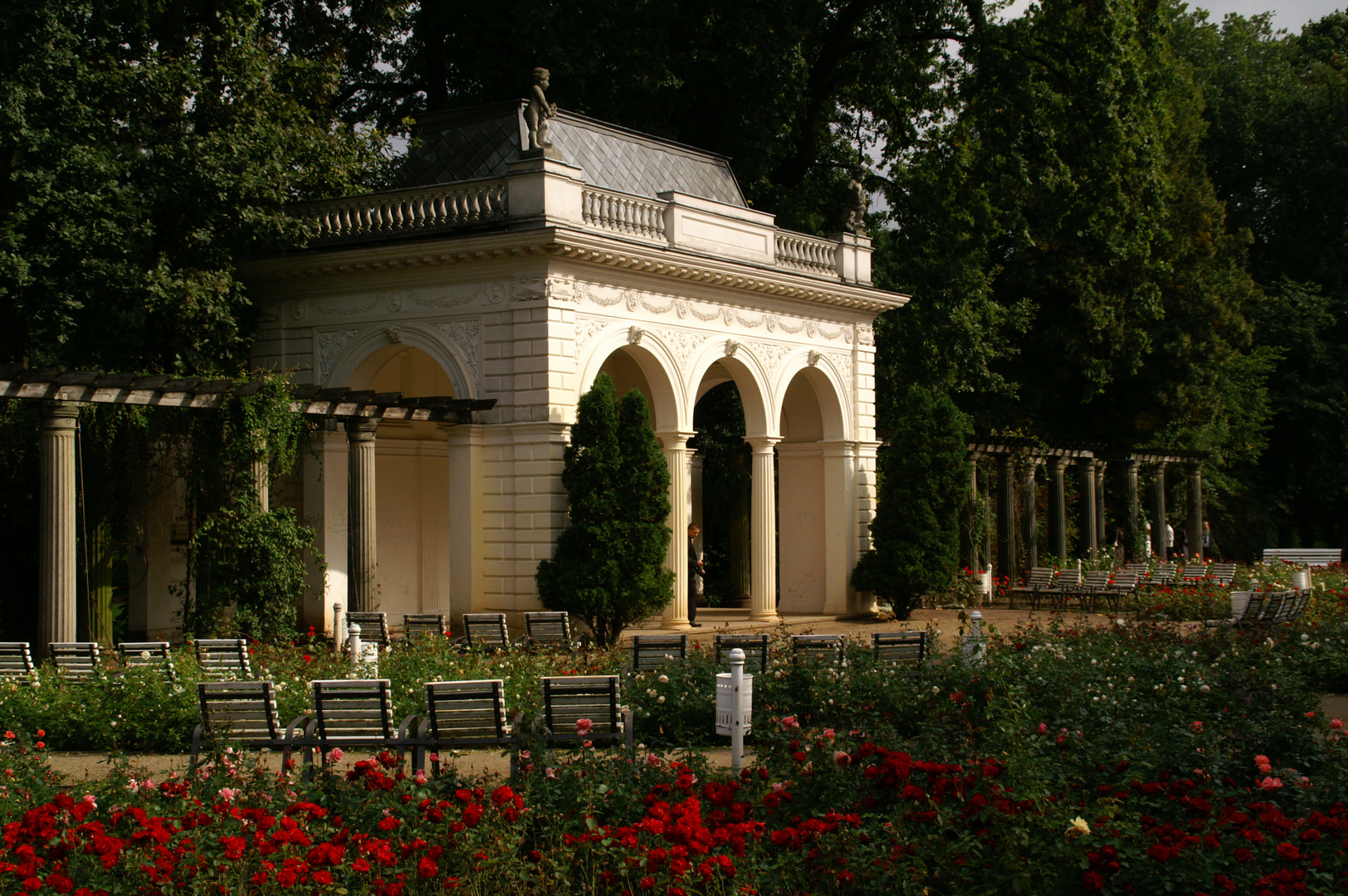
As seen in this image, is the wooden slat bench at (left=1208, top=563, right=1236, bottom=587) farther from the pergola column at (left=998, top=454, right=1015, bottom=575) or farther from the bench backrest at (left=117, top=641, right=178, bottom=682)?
the bench backrest at (left=117, top=641, right=178, bottom=682)

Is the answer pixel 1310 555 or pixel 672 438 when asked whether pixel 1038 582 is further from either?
pixel 1310 555

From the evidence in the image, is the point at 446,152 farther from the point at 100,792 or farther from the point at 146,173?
the point at 100,792

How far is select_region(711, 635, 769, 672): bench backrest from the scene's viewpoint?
13.6 meters

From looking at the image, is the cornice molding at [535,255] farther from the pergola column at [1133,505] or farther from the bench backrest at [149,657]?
the pergola column at [1133,505]

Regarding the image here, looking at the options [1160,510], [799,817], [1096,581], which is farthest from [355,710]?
[1160,510]

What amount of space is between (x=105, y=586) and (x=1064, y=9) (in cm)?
2152

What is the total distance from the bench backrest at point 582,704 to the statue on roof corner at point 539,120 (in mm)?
11897

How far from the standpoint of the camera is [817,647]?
14.0m

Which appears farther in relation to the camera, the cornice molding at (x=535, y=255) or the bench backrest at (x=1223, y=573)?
the bench backrest at (x=1223, y=573)

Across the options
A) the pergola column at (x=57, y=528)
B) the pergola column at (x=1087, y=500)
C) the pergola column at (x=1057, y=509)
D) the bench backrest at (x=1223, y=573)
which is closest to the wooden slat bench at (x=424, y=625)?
the pergola column at (x=57, y=528)

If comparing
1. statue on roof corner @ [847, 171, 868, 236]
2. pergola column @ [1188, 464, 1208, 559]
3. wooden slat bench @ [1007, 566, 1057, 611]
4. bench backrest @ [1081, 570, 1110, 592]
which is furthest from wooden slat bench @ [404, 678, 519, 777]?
pergola column @ [1188, 464, 1208, 559]

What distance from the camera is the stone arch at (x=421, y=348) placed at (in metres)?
21.4

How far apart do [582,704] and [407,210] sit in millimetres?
12952

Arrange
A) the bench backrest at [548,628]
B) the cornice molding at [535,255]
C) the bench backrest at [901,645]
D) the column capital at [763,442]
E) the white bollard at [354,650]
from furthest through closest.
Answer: the column capital at [763,442]
the cornice molding at [535,255]
the bench backrest at [548,628]
the bench backrest at [901,645]
the white bollard at [354,650]
